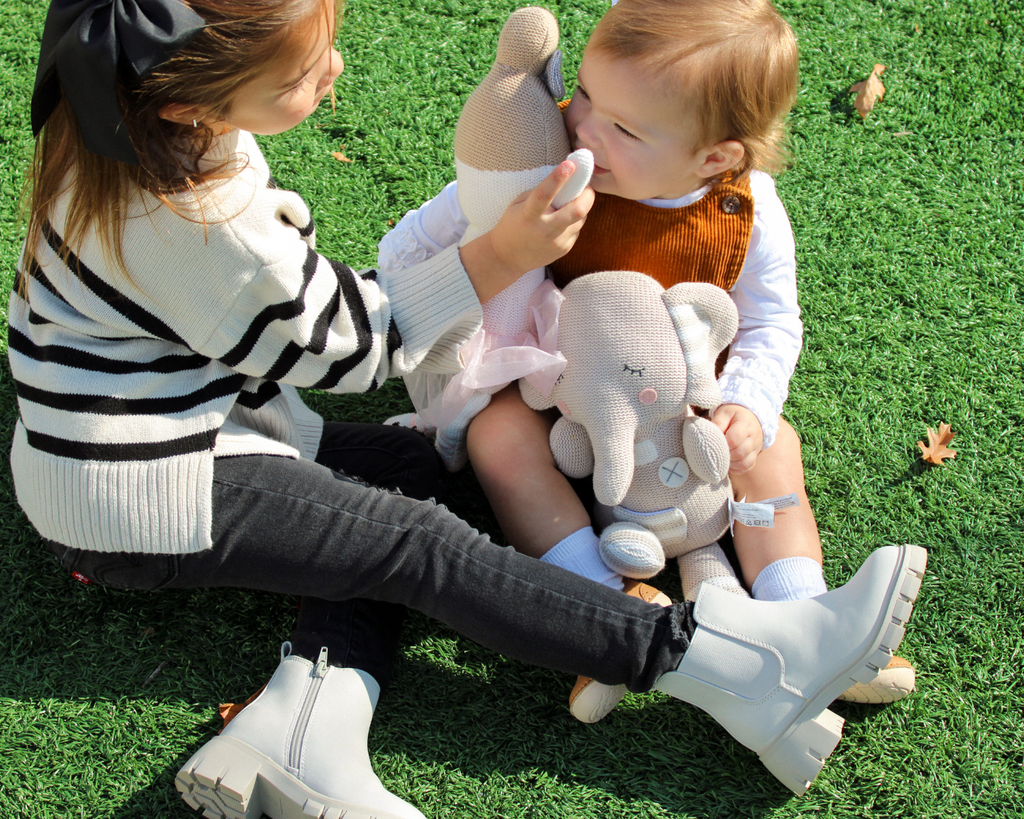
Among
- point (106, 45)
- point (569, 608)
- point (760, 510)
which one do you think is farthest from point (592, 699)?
point (106, 45)

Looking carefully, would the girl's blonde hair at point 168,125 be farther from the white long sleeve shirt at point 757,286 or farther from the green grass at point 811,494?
the green grass at point 811,494

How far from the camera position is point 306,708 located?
61.2 inches

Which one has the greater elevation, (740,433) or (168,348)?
(168,348)

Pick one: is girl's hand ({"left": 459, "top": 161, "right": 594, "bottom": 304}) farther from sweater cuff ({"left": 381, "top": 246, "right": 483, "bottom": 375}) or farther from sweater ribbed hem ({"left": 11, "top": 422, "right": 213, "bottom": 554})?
sweater ribbed hem ({"left": 11, "top": 422, "right": 213, "bottom": 554})

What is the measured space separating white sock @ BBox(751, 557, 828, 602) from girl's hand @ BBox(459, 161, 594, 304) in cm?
80

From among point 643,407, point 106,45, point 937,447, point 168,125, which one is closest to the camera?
point 106,45

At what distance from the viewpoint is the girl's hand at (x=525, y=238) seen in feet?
4.93

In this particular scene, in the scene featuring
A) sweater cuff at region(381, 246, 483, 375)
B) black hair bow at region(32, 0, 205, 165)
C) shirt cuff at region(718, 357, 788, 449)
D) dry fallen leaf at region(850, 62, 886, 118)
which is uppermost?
black hair bow at region(32, 0, 205, 165)

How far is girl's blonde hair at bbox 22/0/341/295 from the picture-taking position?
115 cm

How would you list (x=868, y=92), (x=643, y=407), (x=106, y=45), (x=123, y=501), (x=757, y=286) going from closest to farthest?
(x=106, y=45) < (x=123, y=501) < (x=643, y=407) < (x=757, y=286) < (x=868, y=92)

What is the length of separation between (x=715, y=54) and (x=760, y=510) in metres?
0.88

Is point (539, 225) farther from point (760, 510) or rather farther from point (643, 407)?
point (760, 510)

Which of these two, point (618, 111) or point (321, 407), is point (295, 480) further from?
point (618, 111)

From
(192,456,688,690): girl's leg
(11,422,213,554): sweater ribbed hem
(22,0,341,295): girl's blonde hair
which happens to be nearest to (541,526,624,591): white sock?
(192,456,688,690): girl's leg
